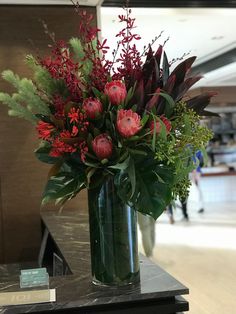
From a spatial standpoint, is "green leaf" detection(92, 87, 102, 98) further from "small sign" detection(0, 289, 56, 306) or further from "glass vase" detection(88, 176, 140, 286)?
"small sign" detection(0, 289, 56, 306)

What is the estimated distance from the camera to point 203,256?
6.07 m

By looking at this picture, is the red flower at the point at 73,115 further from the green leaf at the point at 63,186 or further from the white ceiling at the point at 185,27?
the white ceiling at the point at 185,27

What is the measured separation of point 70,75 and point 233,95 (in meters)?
11.1

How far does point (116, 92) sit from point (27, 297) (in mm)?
686

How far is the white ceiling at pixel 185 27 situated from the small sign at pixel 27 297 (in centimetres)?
295

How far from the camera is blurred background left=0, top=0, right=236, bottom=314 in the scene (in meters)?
3.75

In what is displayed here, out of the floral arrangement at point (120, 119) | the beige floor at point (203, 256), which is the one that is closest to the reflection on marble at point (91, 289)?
the floral arrangement at point (120, 119)

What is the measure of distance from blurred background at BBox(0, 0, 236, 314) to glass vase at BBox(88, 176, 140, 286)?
247mm

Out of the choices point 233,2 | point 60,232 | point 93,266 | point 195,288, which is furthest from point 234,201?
point 93,266

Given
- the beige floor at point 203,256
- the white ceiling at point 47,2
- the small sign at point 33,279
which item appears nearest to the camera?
the small sign at point 33,279

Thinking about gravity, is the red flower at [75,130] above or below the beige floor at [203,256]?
above

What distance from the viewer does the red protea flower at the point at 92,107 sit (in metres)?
1.36

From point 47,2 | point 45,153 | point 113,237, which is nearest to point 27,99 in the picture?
point 45,153

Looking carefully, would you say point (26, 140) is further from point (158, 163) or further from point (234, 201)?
point (234, 201)
